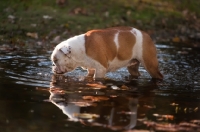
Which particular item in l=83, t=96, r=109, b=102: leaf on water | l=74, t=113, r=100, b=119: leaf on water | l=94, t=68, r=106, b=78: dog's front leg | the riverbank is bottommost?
l=74, t=113, r=100, b=119: leaf on water

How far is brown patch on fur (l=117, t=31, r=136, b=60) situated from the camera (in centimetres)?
893

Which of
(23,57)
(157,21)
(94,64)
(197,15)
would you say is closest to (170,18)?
(157,21)

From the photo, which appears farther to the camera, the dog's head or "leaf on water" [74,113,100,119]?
the dog's head

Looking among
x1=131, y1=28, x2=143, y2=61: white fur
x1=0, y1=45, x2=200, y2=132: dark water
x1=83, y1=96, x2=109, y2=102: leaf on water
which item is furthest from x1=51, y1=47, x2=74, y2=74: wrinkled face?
x1=83, y1=96, x2=109, y2=102: leaf on water

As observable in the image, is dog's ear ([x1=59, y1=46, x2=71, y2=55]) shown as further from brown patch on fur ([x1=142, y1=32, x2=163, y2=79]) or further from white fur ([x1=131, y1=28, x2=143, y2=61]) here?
brown patch on fur ([x1=142, y1=32, x2=163, y2=79])

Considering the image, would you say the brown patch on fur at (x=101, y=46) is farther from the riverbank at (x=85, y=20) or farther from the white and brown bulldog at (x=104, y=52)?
the riverbank at (x=85, y=20)

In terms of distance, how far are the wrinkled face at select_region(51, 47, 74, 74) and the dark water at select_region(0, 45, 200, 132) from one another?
0.15 m

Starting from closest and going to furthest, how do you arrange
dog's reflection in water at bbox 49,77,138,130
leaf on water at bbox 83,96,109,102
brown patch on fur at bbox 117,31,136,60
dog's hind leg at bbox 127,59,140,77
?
dog's reflection in water at bbox 49,77,138,130, leaf on water at bbox 83,96,109,102, brown patch on fur at bbox 117,31,136,60, dog's hind leg at bbox 127,59,140,77

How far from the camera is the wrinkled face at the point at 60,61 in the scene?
8570mm

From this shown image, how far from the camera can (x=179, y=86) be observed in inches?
331

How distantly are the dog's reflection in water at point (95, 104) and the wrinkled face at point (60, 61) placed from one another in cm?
44

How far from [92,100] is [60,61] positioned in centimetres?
192

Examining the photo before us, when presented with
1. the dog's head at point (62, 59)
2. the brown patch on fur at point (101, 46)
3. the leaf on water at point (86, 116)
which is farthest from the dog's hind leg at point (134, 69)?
the leaf on water at point (86, 116)

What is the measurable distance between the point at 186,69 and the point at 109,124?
190 inches
